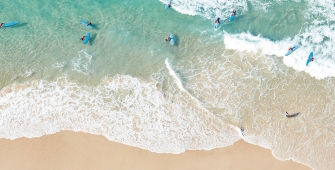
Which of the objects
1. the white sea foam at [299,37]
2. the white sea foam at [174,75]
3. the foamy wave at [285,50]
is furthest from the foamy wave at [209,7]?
the white sea foam at [174,75]

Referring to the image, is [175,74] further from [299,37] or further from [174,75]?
[299,37]

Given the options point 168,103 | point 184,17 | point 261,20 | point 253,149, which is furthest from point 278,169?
point 184,17

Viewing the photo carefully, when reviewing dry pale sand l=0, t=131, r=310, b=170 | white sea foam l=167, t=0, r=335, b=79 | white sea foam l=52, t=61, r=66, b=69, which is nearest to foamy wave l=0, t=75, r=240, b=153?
dry pale sand l=0, t=131, r=310, b=170

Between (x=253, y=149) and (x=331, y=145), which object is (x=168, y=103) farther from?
(x=331, y=145)

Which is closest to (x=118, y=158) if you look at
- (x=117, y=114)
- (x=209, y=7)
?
(x=117, y=114)

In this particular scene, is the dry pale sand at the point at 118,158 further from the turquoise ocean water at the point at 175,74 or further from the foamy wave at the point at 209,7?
the foamy wave at the point at 209,7
